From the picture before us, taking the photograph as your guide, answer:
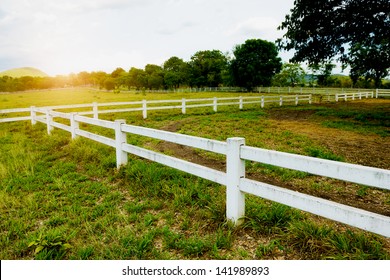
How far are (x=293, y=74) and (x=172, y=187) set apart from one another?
282 feet

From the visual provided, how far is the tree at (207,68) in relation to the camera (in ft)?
263

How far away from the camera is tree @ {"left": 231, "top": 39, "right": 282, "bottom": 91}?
58219 millimetres

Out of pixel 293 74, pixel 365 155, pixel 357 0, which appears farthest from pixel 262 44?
pixel 365 155

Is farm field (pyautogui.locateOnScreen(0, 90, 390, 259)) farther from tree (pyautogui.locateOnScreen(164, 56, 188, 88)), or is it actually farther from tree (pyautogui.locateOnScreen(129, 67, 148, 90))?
tree (pyautogui.locateOnScreen(129, 67, 148, 90))

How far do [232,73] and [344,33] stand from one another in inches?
1791

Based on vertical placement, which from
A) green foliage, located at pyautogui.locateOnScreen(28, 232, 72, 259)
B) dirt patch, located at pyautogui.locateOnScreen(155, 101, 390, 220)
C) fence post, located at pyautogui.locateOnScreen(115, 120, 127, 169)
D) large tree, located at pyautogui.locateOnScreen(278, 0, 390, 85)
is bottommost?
green foliage, located at pyautogui.locateOnScreen(28, 232, 72, 259)

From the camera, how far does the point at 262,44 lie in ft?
196

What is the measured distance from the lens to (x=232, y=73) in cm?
6038

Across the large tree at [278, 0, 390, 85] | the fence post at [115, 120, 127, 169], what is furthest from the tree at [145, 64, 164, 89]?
the fence post at [115, 120, 127, 169]

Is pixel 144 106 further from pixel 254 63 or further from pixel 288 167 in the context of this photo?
pixel 254 63

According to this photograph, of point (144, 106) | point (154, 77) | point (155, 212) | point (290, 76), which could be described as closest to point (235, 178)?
point (155, 212)

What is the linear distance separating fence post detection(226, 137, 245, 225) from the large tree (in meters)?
11.8

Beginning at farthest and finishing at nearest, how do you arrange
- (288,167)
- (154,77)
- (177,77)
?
(154,77)
(177,77)
(288,167)
